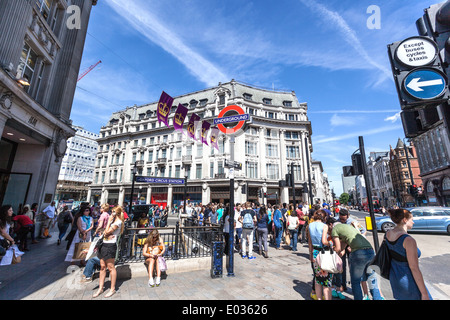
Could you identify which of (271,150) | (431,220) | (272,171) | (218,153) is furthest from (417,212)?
(218,153)

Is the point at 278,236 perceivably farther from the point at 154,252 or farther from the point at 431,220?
the point at 431,220

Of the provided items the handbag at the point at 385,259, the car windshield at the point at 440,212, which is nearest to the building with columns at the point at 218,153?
the car windshield at the point at 440,212

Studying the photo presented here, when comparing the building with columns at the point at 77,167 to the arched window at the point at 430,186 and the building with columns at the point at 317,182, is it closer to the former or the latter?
the building with columns at the point at 317,182

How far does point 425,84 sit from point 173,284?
6418mm

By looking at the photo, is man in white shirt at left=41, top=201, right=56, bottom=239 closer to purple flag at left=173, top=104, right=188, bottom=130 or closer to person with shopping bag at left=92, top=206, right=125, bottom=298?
purple flag at left=173, top=104, right=188, bottom=130

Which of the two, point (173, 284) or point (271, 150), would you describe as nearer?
point (173, 284)

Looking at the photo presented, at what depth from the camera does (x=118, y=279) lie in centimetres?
528

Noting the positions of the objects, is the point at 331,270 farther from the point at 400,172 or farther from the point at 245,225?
the point at 400,172

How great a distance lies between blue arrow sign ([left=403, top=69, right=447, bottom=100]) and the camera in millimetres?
2525

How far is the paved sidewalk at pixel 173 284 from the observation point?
4254mm

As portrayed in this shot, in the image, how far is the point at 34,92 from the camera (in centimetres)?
1066

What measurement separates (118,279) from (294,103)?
3943 cm

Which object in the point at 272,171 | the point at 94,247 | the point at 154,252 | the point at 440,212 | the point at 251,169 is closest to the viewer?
the point at 94,247

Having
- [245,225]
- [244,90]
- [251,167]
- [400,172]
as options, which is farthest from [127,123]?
[400,172]
